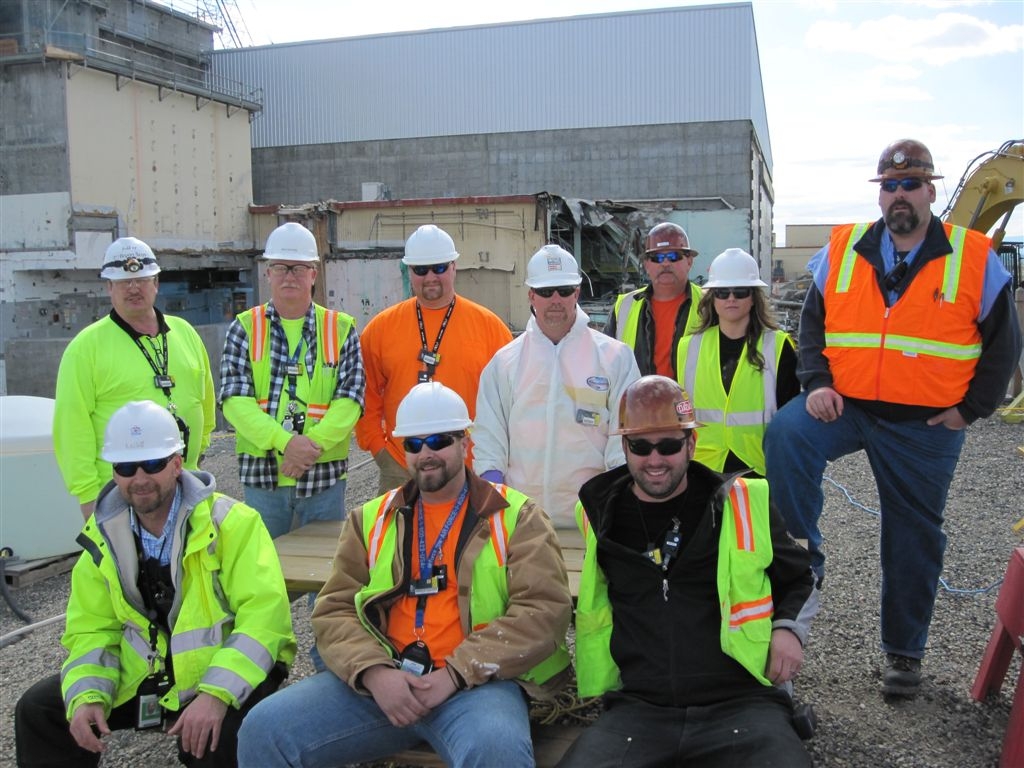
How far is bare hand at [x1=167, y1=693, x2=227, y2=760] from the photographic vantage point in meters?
2.96

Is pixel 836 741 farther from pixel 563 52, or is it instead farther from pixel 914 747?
pixel 563 52

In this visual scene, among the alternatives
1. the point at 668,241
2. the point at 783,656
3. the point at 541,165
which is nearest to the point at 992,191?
the point at 668,241

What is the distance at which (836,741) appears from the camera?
3727 mm

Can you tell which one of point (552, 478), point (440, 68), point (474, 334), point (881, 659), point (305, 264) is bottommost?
point (881, 659)

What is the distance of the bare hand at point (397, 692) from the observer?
114 inches

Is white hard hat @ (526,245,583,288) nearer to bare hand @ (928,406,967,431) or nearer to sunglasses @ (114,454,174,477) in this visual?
bare hand @ (928,406,967,431)

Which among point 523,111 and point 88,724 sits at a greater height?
point 523,111

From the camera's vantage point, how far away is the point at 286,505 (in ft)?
15.0

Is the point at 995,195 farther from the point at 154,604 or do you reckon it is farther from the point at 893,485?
the point at 154,604

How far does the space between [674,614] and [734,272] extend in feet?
6.45

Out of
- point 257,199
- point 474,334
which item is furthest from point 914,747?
point 257,199

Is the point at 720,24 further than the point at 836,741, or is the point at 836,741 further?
the point at 720,24

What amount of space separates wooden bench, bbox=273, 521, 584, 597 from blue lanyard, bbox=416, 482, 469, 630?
54 cm

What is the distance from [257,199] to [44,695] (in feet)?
128
